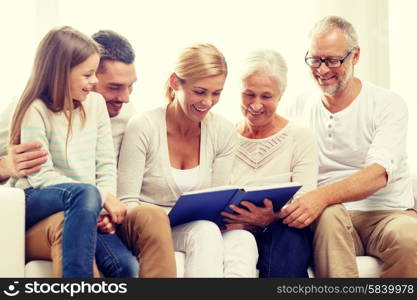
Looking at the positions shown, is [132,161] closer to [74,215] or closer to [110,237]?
[110,237]

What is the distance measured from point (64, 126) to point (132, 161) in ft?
0.92

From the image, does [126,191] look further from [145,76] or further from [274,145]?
[145,76]

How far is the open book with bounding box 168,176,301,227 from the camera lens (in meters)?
2.26

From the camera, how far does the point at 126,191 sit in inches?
96.5

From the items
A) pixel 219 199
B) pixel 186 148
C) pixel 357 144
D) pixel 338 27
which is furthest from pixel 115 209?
pixel 338 27

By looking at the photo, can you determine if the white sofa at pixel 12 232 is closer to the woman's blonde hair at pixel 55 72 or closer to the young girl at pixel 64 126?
the young girl at pixel 64 126

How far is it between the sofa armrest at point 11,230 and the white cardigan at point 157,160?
417 millimetres

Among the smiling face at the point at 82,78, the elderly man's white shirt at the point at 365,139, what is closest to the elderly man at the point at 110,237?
the smiling face at the point at 82,78

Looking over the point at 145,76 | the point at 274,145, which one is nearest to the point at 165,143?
the point at 274,145

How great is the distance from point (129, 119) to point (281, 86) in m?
0.56

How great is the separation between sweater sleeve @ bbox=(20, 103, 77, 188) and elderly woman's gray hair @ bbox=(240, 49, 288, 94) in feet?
2.56

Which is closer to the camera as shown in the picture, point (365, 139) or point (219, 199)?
point (219, 199)

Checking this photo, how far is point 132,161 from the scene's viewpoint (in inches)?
97.9

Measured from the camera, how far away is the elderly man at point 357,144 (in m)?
2.57
